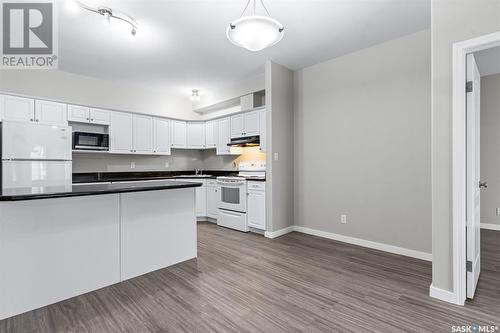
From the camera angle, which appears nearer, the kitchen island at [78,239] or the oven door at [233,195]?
the kitchen island at [78,239]

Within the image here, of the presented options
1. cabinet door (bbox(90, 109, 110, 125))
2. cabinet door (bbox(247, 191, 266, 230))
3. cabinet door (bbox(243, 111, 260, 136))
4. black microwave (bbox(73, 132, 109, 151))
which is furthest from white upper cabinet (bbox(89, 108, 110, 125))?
cabinet door (bbox(247, 191, 266, 230))

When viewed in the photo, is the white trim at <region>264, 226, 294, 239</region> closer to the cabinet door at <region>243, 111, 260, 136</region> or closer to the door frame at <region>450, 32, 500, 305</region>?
the cabinet door at <region>243, 111, 260, 136</region>

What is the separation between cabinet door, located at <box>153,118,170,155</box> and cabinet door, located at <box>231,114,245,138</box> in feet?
5.14

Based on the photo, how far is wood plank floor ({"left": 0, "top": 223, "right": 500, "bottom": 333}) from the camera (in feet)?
5.94

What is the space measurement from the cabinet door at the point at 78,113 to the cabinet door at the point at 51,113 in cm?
7

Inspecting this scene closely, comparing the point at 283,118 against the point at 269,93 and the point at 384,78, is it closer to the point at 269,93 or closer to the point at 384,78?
the point at 269,93

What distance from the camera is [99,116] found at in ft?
15.0

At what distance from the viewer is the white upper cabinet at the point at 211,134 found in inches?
220

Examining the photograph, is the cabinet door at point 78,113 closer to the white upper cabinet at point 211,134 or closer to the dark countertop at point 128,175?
the dark countertop at point 128,175

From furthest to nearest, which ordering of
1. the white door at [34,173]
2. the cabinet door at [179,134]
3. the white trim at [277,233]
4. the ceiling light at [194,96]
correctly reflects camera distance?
the cabinet door at [179,134] < the ceiling light at [194,96] < the white trim at [277,233] < the white door at [34,173]

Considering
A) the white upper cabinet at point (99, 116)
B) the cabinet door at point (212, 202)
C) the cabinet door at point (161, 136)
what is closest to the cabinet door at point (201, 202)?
the cabinet door at point (212, 202)

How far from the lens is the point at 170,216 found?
115 inches

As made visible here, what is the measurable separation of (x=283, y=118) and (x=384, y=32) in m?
1.80

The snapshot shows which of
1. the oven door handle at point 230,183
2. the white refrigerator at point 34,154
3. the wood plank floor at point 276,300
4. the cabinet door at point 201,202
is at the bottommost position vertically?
the wood plank floor at point 276,300
